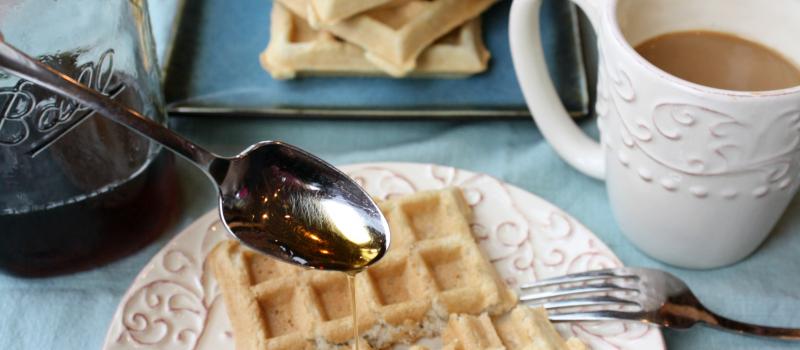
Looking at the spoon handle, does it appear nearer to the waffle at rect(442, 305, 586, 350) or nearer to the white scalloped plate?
the white scalloped plate

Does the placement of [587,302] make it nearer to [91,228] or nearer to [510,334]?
[510,334]

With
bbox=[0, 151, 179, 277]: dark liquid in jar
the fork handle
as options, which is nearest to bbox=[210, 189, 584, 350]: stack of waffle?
bbox=[0, 151, 179, 277]: dark liquid in jar

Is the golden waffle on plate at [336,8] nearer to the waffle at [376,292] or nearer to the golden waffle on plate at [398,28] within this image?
the golden waffle on plate at [398,28]

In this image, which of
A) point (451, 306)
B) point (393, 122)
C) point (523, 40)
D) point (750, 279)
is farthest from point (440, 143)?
point (750, 279)

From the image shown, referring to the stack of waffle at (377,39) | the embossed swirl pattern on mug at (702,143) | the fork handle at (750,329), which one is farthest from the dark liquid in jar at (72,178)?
the fork handle at (750,329)

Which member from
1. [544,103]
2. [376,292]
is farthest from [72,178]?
[544,103]

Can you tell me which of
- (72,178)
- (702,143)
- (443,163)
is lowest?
(443,163)

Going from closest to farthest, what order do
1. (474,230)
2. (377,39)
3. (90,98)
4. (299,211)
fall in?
(90,98) → (299,211) → (474,230) → (377,39)
